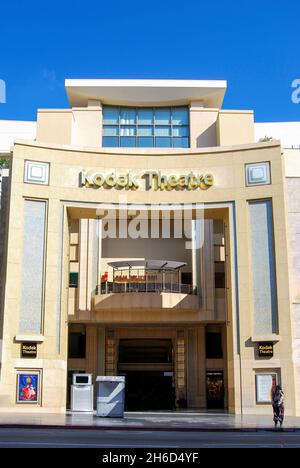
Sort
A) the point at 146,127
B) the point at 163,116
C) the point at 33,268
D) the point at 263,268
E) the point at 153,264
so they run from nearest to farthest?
the point at 33,268, the point at 263,268, the point at 153,264, the point at 146,127, the point at 163,116

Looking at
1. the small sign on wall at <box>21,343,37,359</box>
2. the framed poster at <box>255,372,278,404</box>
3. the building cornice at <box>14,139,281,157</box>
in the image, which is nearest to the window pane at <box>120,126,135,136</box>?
the building cornice at <box>14,139,281,157</box>

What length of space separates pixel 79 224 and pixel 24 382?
14345 millimetres

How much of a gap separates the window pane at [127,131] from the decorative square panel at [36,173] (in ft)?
36.1

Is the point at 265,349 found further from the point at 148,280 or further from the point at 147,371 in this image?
the point at 147,371

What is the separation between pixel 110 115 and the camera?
45.7m

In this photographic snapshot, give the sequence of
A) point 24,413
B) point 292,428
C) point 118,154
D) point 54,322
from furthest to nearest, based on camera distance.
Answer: point 118,154
point 54,322
point 24,413
point 292,428

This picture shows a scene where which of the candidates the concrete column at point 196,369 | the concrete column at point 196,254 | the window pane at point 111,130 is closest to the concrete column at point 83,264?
the window pane at point 111,130

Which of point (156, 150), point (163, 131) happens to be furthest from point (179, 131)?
point (156, 150)

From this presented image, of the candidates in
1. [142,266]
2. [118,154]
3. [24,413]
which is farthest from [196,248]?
[24,413]

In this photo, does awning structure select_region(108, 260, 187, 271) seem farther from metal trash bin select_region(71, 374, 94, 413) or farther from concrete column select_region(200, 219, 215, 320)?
metal trash bin select_region(71, 374, 94, 413)

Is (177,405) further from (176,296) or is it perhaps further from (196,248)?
(196,248)

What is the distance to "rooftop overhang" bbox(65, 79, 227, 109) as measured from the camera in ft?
147

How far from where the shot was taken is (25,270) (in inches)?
1332

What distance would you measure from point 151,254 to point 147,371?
8.28m
